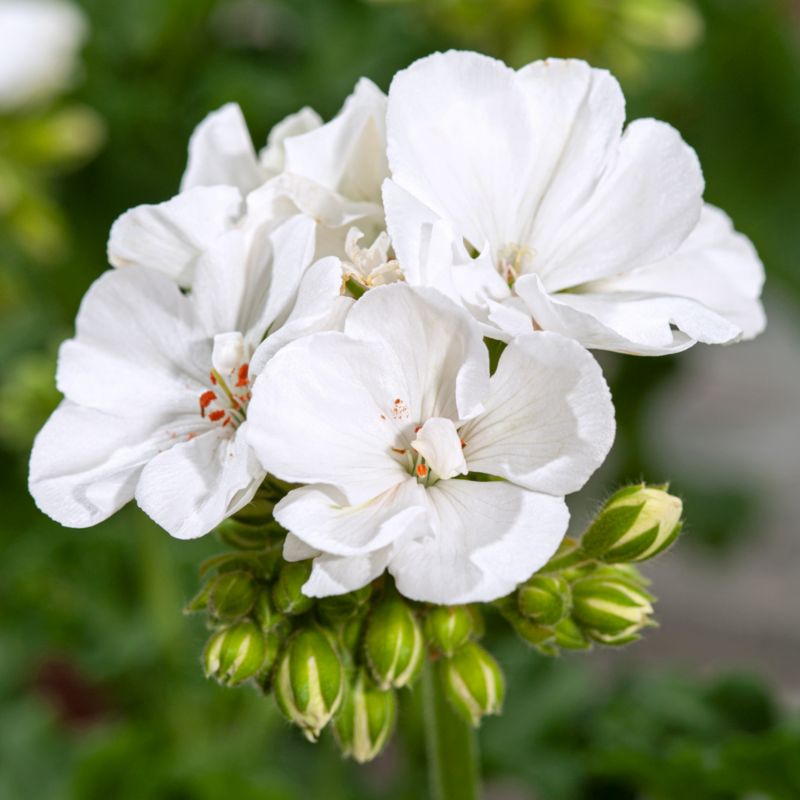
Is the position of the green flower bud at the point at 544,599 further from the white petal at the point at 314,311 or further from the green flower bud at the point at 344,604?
the white petal at the point at 314,311

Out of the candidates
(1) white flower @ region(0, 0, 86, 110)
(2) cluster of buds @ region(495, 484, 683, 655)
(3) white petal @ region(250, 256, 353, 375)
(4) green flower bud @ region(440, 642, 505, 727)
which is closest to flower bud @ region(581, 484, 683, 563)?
(2) cluster of buds @ region(495, 484, 683, 655)

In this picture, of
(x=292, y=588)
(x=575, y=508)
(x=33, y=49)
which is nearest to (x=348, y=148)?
(x=292, y=588)

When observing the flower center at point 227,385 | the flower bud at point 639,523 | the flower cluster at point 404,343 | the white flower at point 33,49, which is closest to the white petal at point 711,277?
the flower cluster at point 404,343

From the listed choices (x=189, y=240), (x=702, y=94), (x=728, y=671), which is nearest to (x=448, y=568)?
(x=189, y=240)

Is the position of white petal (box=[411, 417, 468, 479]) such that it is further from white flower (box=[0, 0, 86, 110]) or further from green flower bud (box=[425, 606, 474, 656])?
white flower (box=[0, 0, 86, 110])

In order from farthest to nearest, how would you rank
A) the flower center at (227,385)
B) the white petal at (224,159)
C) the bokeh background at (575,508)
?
the bokeh background at (575,508) < the white petal at (224,159) < the flower center at (227,385)

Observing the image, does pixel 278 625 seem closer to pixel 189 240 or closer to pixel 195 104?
pixel 189 240
